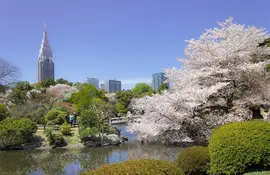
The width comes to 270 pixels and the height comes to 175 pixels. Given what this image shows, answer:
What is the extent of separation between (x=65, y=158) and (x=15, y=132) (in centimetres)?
468

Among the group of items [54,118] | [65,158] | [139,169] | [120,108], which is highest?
[120,108]

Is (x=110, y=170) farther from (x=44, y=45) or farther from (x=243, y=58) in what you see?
(x=44, y=45)

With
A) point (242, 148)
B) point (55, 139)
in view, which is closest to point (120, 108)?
point (55, 139)

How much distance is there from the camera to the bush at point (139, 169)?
323 cm

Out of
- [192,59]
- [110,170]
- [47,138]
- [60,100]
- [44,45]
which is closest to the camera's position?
[110,170]

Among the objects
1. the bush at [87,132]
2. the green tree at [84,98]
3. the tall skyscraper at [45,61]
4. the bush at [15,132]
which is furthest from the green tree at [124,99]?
the tall skyscraper at [45,61]

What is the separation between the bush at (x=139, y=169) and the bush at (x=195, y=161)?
1.62 meters

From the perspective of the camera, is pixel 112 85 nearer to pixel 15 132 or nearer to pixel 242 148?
pixel 15 132

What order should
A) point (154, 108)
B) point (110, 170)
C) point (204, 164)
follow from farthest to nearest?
point (154, 108) < point (204, 164) < point (110, 170)

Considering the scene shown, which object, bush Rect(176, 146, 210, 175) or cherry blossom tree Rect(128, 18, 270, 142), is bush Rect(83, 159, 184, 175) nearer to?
bush Rect(176, 146, 210, 175)

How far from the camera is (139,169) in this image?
335 centimetres

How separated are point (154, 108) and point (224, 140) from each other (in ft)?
5.52

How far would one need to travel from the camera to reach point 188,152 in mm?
5426

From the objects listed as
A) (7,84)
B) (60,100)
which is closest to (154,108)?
(7,84)
